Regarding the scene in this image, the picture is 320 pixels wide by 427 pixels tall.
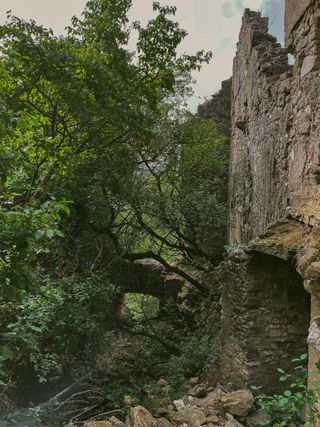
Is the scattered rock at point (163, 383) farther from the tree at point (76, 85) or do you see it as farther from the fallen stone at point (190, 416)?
the tree at point (76, 85)

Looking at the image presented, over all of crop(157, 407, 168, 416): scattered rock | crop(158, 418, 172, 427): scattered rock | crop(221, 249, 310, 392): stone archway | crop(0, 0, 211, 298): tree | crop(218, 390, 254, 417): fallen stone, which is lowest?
crop(158, 418, 172, 427): scattered rock

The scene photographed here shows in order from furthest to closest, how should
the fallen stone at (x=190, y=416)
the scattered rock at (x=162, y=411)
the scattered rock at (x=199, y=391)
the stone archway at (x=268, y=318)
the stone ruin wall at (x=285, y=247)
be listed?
the scattered rock at (x=199, y=391), the scattered rock at (x=162, y=411), the stone archway at (x=268, y=318), the fallen stone at (x=190, y=416), the stone ruin wall at (x=285, y=247)

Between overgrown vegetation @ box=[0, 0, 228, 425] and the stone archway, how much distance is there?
1844mm

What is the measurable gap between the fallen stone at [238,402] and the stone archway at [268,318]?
25 cm

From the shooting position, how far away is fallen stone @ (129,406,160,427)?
13.1 ft

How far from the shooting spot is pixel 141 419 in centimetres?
406

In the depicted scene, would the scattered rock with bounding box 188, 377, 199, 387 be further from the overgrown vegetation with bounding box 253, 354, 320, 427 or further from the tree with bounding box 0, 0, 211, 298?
the tree with bounding box 0, 0, 211, 298

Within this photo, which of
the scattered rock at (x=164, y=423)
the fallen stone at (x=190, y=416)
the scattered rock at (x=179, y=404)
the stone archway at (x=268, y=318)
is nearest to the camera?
the scattered rock at (x=164, y=423)

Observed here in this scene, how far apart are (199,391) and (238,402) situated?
1247 mm

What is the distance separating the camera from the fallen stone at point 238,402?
4.36 m

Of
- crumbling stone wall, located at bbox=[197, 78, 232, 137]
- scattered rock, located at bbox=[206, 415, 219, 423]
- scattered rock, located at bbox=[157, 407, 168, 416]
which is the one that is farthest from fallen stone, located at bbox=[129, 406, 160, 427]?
crumbling stone wall, located at bbox=[197, 78, 232, 137]

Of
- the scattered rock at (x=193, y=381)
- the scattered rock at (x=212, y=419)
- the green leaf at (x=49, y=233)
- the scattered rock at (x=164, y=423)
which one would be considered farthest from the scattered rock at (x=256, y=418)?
the green leaf at (x=49, y=233)

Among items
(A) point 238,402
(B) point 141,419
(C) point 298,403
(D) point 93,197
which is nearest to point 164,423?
(B) point 141,419

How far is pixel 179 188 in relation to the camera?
32.1ft
